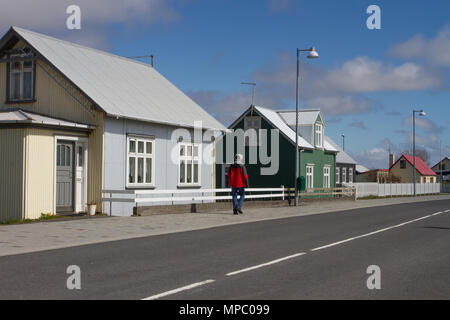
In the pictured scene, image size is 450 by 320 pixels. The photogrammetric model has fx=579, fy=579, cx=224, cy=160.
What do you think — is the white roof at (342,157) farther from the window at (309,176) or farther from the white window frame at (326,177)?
the window at (309,176)

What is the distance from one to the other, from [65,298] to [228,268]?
2935 mm

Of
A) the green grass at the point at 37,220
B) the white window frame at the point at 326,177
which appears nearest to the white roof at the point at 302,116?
the white window frame at the point at 326,177

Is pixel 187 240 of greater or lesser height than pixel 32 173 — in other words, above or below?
below

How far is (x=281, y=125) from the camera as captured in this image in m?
42.4

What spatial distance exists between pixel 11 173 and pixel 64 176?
2.00 meters

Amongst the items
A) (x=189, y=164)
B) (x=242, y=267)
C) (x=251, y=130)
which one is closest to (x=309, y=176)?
(x=251, y=130)

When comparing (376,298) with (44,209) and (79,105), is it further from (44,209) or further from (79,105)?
(79,105)

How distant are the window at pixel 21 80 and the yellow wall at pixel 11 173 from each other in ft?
10.6

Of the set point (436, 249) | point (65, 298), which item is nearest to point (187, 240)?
point (436, 249)

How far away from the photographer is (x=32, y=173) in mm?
17844

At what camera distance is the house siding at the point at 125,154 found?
66.4 feet

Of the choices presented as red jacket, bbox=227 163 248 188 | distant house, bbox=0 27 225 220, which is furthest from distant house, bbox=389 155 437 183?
red jacket, bbox=227 163 248 188

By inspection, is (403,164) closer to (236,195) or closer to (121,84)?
(236,195)

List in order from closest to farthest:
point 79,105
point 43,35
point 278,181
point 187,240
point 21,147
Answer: point 187,240
point 21,147
point 79,105
point 43,35
point 278,181
